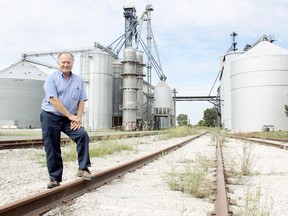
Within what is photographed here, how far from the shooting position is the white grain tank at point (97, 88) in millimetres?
47812

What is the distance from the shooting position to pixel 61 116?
378cm

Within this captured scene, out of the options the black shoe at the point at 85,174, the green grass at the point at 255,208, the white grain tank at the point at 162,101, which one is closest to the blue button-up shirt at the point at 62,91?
the black shoe at the point at 85,174

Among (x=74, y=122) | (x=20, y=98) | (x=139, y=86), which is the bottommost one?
(x=74, y=122)

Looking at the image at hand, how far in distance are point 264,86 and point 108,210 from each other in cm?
4110

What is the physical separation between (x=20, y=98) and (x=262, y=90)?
43325 mm

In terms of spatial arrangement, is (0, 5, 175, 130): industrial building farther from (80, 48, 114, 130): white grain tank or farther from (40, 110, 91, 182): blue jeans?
(40, 110, 91, 182): blue jeans

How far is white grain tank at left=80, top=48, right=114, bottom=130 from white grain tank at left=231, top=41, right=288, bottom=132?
1842 cm

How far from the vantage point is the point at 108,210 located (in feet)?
10.1

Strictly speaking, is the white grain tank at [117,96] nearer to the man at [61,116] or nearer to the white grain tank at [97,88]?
the white grain tank at [97,88]

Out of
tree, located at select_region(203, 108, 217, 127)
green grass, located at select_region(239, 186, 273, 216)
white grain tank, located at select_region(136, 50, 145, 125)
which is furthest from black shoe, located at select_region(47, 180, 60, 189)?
tree, located at select_region(203, 108, 217, 127)

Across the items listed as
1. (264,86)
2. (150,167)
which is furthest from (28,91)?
(150,167)

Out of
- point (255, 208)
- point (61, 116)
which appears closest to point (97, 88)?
point (61, 116)

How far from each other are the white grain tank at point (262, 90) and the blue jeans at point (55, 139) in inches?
1546

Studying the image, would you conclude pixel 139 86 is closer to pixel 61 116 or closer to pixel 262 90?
pixel 262 90
